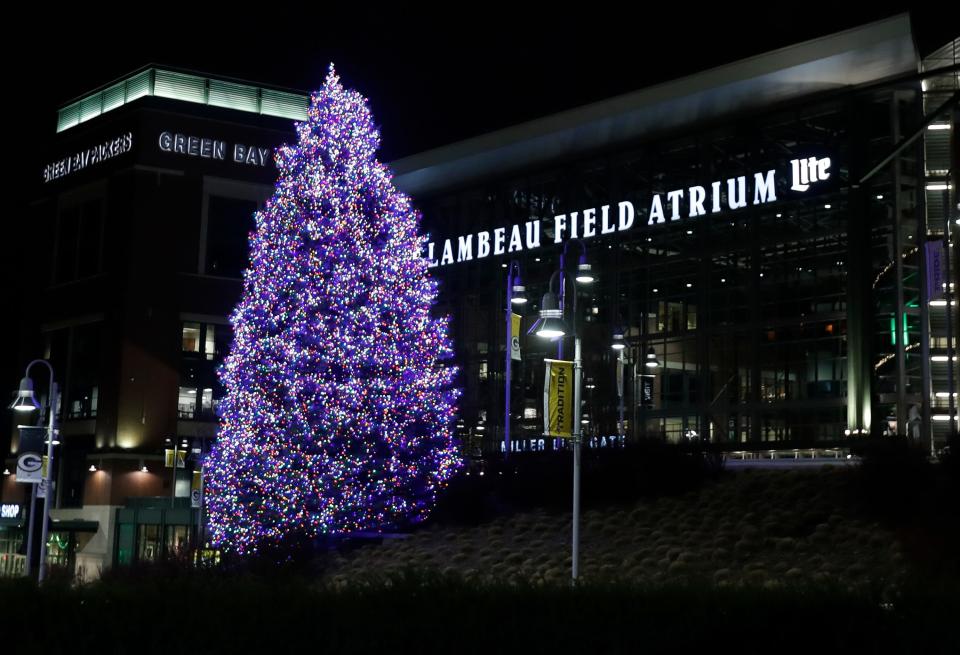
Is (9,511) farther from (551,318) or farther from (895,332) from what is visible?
(551,318)

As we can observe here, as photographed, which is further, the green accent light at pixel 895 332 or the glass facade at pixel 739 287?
the glass facade at pixel 739 287

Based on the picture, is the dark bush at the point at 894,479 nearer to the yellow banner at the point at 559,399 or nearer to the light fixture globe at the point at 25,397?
the yellow banner at the point at 559,399

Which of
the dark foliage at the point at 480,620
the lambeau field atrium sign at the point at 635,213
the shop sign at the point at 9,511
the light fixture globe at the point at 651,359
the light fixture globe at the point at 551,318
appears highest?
the lambeau field atrium sign at the point at 635,213

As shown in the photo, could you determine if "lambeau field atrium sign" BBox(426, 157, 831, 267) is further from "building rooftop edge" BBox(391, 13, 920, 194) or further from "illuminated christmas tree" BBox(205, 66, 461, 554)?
"illuminated christmas tree" BBox(205, 66, 461, 554)

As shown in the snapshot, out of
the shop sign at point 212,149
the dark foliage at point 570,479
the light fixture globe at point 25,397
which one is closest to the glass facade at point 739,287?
the dark foliage at point 570,479

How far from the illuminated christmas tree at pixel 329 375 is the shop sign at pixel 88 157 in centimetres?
4334

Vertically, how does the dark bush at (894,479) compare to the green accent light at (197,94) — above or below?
below

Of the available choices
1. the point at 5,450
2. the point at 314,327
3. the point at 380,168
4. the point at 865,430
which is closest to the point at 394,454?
the point at 314,327

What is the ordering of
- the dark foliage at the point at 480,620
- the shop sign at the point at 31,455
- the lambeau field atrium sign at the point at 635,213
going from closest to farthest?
the dark foliage at the point at 480,620
the shop sign at the point at 31,455
the lambeau field atrium sign at the point at 635,213

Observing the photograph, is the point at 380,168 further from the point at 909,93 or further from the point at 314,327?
the point at 909,93

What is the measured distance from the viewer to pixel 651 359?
55312mm

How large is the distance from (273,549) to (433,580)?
72.5 ft

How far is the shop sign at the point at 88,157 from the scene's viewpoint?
7844 cm

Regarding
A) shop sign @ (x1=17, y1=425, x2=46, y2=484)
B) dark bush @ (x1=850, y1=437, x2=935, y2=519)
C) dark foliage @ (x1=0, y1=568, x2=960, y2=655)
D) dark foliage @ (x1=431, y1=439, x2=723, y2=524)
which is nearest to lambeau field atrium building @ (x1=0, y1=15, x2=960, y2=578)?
dark foliage @ (x1=431, y1=439, x2=723, y2=524)
